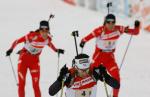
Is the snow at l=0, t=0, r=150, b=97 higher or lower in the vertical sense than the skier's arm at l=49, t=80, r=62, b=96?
lower

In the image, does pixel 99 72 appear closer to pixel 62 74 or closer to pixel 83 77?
pixel 83 77

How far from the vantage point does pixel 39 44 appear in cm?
1188

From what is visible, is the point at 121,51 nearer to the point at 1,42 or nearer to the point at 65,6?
the point at 1,42

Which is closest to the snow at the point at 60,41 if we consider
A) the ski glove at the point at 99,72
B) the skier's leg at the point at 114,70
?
the skier's leg at the point at 114,70

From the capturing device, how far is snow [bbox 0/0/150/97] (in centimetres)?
1470

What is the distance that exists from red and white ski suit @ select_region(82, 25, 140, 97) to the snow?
1545 mm

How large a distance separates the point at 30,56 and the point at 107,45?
1.54 meters

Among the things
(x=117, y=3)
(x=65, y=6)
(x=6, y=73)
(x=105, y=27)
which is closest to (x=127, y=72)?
(x=6, y=73)

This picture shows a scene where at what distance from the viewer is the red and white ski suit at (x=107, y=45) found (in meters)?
12.2

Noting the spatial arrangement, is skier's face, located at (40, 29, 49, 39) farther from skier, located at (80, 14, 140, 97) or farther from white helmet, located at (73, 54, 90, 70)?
white helmet, located at (73, 54, 90, 70)

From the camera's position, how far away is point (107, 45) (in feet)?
40.4

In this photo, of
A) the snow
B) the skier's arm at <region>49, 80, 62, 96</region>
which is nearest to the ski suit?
the skier's arm at <region>49, 80, 62, 96</region>

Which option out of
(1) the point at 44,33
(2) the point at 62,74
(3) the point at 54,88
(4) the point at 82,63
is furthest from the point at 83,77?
(1) the point at 44,33

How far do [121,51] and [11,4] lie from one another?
1019 centimetres
